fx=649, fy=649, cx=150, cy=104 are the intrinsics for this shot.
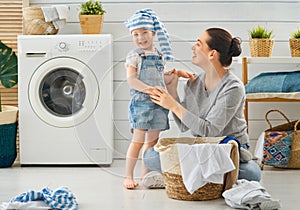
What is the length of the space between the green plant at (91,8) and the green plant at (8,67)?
0.57 metres

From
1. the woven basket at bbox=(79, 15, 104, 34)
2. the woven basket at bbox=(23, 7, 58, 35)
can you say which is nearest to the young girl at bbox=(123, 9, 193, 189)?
the woven basket at bbox=(79, 15, 104, 34)

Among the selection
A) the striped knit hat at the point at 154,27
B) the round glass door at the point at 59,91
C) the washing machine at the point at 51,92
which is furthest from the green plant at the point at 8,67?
the striped knit hat at the point at 154,27

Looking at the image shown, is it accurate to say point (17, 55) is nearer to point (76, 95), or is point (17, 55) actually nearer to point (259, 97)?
point (76, 95)

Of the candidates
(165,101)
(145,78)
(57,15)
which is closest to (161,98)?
(165,101)

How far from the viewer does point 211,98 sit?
340 centimetres

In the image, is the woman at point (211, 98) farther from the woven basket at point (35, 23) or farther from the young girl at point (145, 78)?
the woven basket at point (35, 23)

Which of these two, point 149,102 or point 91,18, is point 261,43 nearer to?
point 91,18

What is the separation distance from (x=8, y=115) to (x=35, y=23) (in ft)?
2.19

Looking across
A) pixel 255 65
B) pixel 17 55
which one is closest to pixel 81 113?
pixel 17 55

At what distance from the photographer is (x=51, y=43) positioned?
4.38m

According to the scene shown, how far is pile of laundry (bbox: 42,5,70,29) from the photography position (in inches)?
175

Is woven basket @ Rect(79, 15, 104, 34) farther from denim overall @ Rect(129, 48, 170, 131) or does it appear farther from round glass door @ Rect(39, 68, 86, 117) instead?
denim overall @ Rect(129, 48, 170, 131)

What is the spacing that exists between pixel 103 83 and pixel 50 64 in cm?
85

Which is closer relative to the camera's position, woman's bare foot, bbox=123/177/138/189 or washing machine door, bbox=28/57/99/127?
woman's bare foot, bbox=123/177/138/189
